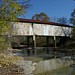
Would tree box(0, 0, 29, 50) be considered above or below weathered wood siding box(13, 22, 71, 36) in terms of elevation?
above

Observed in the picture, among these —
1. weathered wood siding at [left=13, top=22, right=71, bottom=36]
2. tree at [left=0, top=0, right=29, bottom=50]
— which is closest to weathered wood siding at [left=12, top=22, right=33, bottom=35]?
weathered wood siding at [left=13, top=22, right=71, bottom=36]

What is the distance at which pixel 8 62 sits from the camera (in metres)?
13.3

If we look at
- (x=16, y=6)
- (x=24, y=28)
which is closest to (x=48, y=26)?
(x=24, y=28)

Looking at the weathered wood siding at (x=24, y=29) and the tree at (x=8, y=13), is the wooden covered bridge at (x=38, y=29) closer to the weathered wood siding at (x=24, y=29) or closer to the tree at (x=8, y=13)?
the weathered wood siding at (x=24, y=29)

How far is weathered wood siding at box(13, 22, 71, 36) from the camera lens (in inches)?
1329

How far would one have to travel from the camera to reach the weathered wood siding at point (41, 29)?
3375 cm

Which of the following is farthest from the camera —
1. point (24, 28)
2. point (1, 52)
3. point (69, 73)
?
point (24, 28)

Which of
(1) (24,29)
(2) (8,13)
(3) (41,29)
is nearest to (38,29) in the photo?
(3) (41,29)

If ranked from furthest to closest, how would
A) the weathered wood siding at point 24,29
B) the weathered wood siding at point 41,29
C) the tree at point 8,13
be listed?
the weathered wood siding at point 41,29, the weathered wood siding at point 24,29, the tree at point 8,13

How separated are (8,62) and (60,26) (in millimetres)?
27845

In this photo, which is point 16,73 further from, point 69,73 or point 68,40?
point 68,40

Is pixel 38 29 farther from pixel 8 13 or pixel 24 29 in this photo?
pixel 8 13

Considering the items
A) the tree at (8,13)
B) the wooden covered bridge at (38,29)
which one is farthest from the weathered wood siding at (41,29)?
the tree at (8,13)

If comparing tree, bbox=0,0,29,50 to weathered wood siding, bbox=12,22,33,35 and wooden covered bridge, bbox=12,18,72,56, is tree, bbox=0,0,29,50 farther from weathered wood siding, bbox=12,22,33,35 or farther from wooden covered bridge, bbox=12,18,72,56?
weathered wood siding, bbox=12,22,33,35
